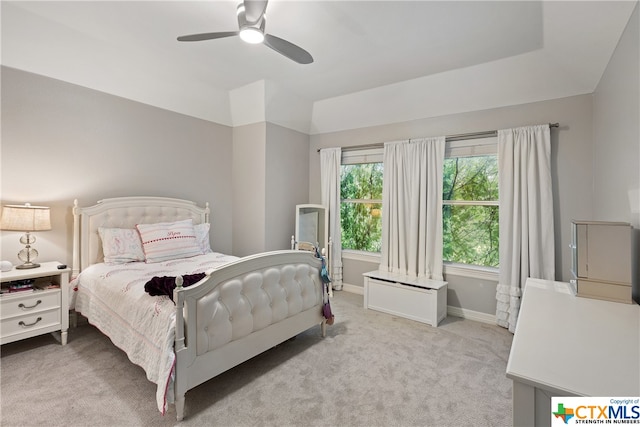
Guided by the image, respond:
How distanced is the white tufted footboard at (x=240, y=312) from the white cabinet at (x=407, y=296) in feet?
3.87

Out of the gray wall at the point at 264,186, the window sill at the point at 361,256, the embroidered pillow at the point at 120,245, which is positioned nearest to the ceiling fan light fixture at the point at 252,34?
→ the gray wall at the point at 264,186

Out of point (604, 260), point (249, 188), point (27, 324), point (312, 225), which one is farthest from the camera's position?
point (312, 225)

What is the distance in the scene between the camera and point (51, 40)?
2713mm

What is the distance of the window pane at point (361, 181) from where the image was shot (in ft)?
14.6

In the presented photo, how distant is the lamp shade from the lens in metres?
2.44

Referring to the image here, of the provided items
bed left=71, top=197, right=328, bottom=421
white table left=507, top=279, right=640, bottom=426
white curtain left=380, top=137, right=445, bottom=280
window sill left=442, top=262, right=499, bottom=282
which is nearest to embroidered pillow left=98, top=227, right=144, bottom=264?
bed left=71, top=197, right=328, bottom=421

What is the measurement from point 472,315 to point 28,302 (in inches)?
169

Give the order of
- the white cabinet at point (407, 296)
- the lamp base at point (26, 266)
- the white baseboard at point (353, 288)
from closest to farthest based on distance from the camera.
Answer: the lamp base at point (26, 266), the white cabinet at point (407, 296), the white baseboard at point (353, 288)


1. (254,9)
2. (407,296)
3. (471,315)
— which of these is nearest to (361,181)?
(407,296)

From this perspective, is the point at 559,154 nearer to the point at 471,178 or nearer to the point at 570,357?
the point at 471,178

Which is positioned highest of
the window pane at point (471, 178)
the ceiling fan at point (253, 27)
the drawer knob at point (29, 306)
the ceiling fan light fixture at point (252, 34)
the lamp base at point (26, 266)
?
the ceiling fan at point (253, 27)

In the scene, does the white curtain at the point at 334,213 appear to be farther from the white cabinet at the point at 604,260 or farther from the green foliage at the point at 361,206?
the white cabinet at the point at 604,260

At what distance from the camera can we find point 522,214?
3127 millimetres

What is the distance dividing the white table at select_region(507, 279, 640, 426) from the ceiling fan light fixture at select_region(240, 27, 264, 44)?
89.0 inches
